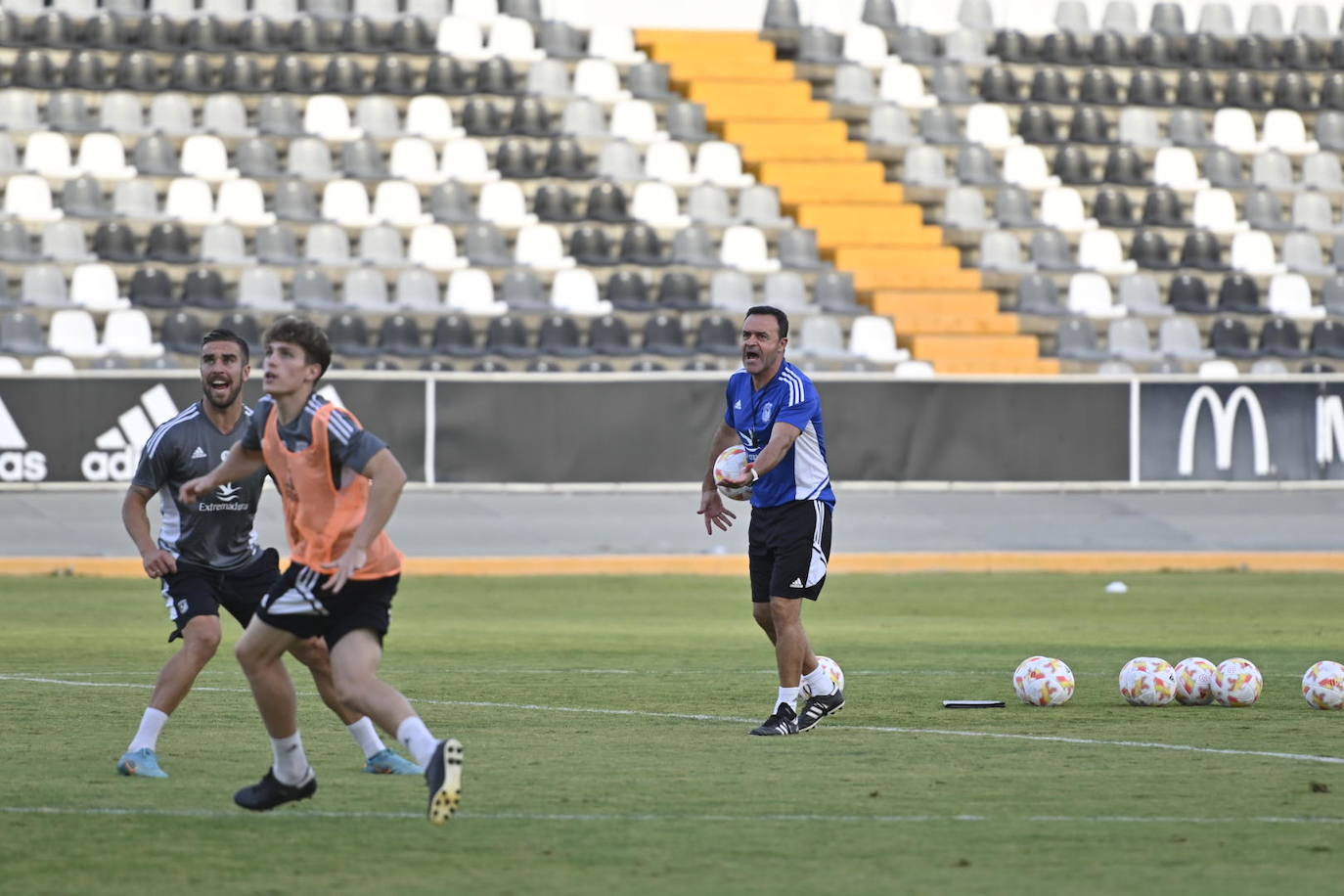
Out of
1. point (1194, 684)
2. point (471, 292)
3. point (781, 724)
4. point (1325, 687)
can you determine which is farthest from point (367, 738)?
point (471, 292)

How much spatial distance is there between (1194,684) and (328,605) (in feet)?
20.8

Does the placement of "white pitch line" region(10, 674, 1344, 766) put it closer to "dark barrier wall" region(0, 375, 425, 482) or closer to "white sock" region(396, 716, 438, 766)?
"white sock" region(396, 716, 438, 766)

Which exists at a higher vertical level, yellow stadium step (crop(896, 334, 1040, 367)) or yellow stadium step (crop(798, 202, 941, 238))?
yellow stadium step (crop(798, 202, 941, 238))

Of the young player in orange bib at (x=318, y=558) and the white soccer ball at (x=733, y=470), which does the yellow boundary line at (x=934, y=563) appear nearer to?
the white soccer ball at (x=733, y=470)

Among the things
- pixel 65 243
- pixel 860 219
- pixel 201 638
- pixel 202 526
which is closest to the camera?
pixel 201 638

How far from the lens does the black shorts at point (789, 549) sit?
37.4 ft

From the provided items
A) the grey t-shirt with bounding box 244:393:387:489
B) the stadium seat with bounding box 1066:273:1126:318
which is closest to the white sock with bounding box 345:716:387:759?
the grey t-shirt with bounding box 244:393:387:489

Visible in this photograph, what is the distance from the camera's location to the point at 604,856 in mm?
7367

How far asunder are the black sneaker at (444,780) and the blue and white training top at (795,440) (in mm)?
4218

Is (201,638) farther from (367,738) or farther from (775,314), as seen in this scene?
(775,314)

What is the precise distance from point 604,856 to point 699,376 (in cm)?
1889

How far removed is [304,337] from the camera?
8227mm

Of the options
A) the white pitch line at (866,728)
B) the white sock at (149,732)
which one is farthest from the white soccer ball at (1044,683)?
the white sock at (149,732)

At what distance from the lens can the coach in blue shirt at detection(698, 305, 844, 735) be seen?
11.3 meters
